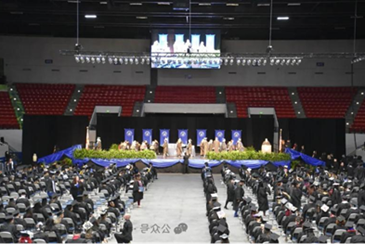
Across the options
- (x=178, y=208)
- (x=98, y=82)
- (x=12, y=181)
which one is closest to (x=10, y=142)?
(x=98, y=82)

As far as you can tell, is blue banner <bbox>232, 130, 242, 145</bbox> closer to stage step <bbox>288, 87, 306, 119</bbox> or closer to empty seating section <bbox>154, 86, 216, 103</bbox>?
Answer: empty seating section <bbox>154, 86, 216, 103</bbox>

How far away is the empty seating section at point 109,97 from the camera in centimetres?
4069

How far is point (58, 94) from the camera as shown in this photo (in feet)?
141

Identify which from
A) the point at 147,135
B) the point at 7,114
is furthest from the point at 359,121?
the point at 7,114

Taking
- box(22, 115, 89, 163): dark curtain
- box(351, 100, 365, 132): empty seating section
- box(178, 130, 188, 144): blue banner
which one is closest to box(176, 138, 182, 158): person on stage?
box(178, 130, 188, 144): blue banner

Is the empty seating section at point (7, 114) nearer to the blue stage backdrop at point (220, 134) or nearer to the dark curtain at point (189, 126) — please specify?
the dark curtain at point (189, 126)

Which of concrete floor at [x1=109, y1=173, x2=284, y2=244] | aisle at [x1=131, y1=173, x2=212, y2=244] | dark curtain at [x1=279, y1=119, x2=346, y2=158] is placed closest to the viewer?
concrete floor at [x1=109, y1=173, x2=284, y2=244]

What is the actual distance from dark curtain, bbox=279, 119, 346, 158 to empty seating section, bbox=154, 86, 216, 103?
289 inches

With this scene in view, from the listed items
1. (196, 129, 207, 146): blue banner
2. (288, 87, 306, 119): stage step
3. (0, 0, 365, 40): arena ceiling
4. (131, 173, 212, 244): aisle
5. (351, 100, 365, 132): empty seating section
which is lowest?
(131, 173, 212, 244): aisle

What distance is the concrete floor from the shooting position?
16469mm

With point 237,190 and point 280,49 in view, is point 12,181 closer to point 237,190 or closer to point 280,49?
→ point 237,190

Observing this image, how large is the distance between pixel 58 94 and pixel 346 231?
107ft

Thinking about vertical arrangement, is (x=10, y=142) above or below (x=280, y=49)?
below

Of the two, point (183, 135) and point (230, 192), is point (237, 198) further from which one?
point (183, 135)
